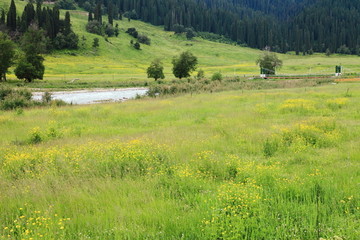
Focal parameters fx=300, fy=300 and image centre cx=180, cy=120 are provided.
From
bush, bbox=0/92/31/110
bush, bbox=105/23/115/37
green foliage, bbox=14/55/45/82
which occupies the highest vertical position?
bush, bbox=105/23/115/37

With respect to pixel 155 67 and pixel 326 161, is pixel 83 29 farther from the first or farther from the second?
pixel 326 161

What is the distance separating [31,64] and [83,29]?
79662 millimetres

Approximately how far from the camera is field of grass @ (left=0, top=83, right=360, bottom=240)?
5480 millimetres

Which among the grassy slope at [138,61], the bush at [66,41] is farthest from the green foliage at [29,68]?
the bush at [66,41]

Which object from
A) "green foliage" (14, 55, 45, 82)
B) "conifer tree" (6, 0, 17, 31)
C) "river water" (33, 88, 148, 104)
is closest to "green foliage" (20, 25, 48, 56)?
"green foliage" (14, 55, 45, 82)

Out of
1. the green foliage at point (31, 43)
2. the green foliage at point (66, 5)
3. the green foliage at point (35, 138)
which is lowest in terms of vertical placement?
the green foliage at point (35, 138)

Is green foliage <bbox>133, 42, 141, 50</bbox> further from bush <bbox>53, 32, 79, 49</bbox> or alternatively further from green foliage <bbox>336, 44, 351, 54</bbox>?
green foliage <bbox>336, 44, 351, 54</bbox>

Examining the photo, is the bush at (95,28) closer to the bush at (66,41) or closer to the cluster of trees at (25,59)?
the bush at (66,41)

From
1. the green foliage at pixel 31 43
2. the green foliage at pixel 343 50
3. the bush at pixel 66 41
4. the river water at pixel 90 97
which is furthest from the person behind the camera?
the green foliage at pixel 343 50

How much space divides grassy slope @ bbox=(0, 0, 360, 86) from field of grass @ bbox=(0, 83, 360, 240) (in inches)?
2505

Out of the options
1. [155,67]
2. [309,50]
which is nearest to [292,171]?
[155,67]

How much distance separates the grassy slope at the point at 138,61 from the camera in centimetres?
8450

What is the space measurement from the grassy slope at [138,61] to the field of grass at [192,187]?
63.6 meters

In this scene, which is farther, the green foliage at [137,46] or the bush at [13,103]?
the green foliage at [137,46]
